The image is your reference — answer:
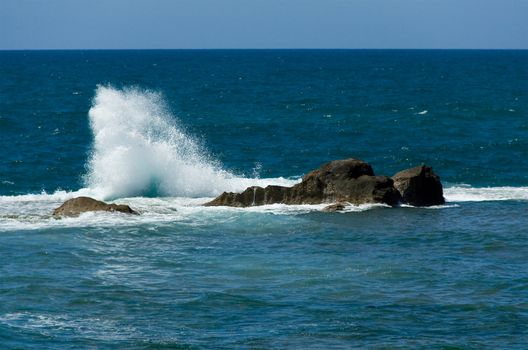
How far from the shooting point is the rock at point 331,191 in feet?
112

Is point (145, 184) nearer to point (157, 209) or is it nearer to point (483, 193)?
point (157, 209)

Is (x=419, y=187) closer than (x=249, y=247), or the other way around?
(x=249, y=247)

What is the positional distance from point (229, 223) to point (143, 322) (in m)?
10.5

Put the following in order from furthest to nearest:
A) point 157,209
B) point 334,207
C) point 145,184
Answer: point 145,184, point 157,209, point 334,207

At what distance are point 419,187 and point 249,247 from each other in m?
8.43

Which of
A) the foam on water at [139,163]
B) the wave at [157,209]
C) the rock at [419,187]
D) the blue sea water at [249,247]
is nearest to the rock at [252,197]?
the wave at [157,209]

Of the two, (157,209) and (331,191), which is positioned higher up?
(331,191)

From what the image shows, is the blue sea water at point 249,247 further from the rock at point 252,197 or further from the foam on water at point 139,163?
the rock at point 252,197

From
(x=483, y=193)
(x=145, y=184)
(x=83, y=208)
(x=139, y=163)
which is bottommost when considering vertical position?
(x=83, y=208)

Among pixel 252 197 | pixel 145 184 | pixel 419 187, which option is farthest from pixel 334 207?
pixel 145 184

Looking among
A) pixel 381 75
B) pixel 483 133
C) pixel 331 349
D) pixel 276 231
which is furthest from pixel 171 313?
pixel 381 75

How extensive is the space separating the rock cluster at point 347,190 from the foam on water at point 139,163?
11.6 feet

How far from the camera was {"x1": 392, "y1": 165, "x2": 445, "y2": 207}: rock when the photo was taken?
34656mm

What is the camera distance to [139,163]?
38.2 m
